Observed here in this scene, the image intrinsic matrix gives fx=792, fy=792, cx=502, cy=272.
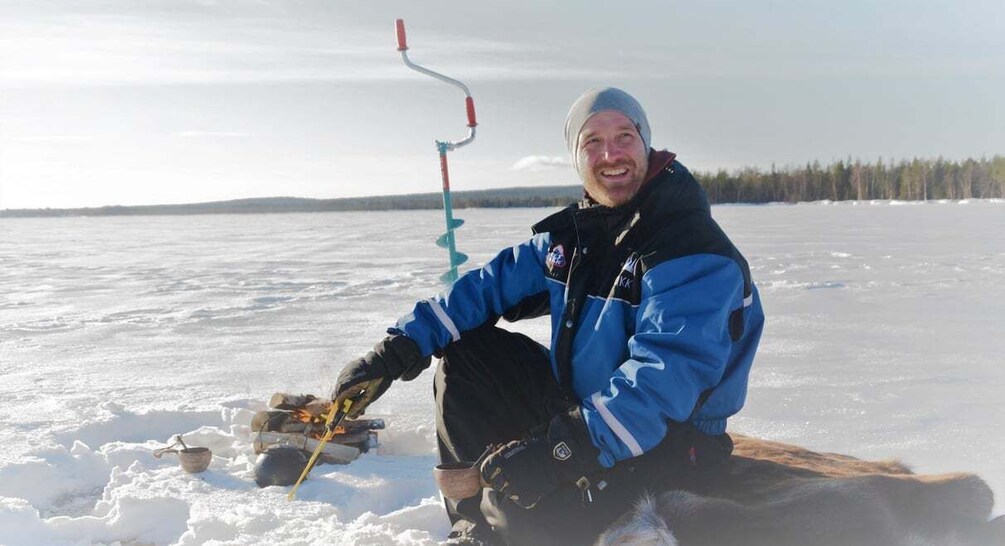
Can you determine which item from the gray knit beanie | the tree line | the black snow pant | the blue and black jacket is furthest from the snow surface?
the tree line

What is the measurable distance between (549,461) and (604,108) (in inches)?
39.7

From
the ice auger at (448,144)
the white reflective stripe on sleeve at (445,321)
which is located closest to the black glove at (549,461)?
the white reflective stripe on sleeve at (445,321)

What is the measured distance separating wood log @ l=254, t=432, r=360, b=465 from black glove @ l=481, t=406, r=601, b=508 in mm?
1407

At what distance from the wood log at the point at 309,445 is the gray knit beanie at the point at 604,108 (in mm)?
1543

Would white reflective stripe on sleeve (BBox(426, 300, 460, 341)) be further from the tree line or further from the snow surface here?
the tree line

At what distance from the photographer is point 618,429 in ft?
5.86

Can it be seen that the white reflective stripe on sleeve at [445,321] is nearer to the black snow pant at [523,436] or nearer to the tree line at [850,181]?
the black snow pant at [523,436]

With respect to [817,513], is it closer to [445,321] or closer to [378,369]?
[445,321]

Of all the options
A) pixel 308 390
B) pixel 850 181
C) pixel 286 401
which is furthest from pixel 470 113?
pixel 850 181

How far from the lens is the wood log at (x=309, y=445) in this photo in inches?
121

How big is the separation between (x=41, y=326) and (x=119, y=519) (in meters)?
4.94

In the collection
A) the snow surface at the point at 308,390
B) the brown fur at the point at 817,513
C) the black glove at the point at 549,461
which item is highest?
the black glove at the point at 549,461

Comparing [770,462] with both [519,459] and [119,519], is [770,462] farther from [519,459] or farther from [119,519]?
[119,519]

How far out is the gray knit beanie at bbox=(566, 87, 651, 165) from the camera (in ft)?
7.38
